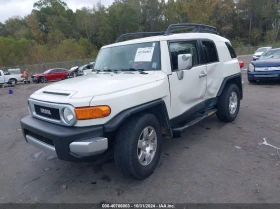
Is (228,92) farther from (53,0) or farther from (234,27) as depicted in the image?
(53,0)

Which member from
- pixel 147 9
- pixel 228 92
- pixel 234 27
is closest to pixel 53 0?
pixel 147 9

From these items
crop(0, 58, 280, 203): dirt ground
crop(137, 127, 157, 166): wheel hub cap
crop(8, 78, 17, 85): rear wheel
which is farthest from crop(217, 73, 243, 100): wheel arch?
crop(8, 78, 17, 85): rear wheel

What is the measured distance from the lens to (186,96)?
165 inches

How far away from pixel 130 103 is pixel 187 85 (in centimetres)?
143

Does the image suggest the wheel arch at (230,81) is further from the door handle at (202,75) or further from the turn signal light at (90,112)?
the turn signal light at (90,112)

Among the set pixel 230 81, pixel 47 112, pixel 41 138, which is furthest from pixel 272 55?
pixel 41 138

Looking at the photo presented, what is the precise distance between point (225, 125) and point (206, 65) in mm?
1595

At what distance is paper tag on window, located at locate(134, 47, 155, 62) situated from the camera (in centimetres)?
395

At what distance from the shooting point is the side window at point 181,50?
13.1 feet

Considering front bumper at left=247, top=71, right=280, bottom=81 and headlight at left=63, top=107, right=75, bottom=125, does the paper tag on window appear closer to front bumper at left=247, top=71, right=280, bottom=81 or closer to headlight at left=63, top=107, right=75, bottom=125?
headlight at left=63, top=107, right=75, bottom=125

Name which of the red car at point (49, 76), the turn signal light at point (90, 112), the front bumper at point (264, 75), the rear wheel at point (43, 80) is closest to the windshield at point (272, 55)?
the front bumper at point (264, 75)

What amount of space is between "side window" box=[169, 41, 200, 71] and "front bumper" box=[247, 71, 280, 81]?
7.05 metres

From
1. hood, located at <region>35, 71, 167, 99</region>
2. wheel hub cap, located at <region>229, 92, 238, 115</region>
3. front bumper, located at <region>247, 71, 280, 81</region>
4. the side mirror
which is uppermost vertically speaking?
the side mirror

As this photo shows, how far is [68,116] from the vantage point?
9.66ft
